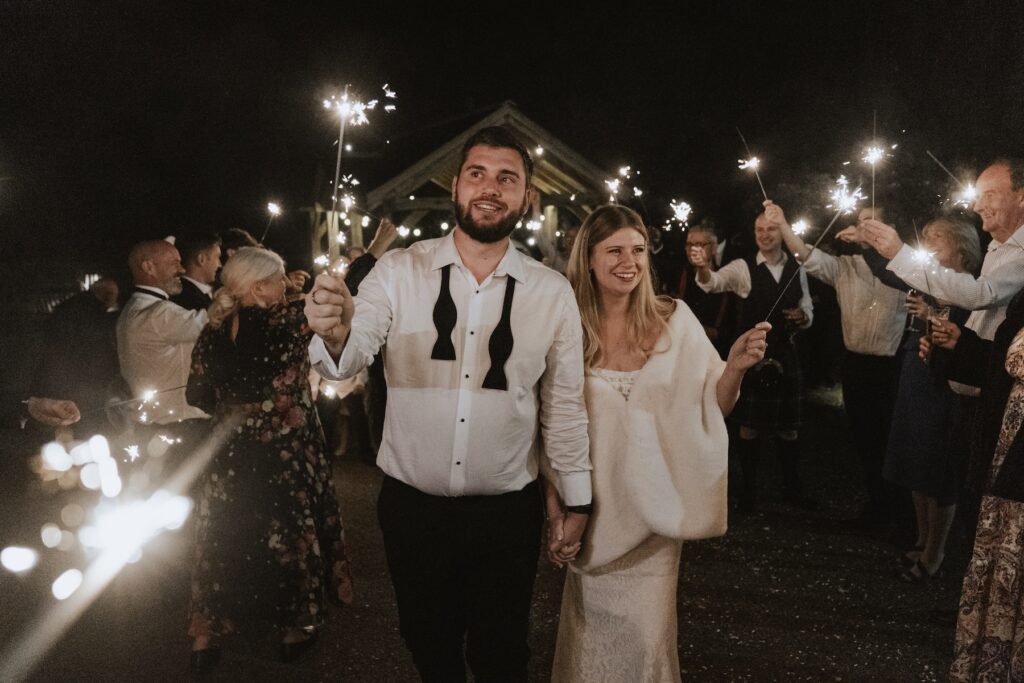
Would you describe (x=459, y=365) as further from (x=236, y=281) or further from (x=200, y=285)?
(x=200, y=285)

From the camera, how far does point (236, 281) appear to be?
3.42 metres

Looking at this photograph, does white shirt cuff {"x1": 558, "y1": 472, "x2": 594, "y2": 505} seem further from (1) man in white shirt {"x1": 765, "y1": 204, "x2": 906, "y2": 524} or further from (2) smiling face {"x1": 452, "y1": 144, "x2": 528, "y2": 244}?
(1) man in white shirt {"x1": 765, "y1": 204, "x2": 906, "y2": 524}

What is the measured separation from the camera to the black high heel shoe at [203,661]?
339cm

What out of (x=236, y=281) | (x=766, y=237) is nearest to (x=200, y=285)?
(x=236, y=281)

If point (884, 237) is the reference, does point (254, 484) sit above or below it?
below

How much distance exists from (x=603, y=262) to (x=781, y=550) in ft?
10.8

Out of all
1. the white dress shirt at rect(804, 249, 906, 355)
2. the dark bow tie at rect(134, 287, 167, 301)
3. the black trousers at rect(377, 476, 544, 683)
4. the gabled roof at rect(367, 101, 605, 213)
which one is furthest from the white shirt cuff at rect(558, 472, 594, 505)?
the gabled roof at rect(367, 101, 605, 213)

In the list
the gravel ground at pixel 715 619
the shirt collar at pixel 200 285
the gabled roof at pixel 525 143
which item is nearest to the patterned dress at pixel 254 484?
the gravel ground at pixel 715 619

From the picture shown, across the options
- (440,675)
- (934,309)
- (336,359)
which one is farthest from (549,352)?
(934,309)

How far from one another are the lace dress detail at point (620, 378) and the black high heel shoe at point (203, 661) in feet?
8.64

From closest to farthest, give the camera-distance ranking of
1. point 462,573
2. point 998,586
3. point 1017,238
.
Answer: point 462,573 → point 998,586 → point 1017,238

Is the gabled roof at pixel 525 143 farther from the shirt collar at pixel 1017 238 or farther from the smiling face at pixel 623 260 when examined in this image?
the shirt collar at pixel 1017 238

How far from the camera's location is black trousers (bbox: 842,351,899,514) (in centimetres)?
534

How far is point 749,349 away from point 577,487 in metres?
0.93
